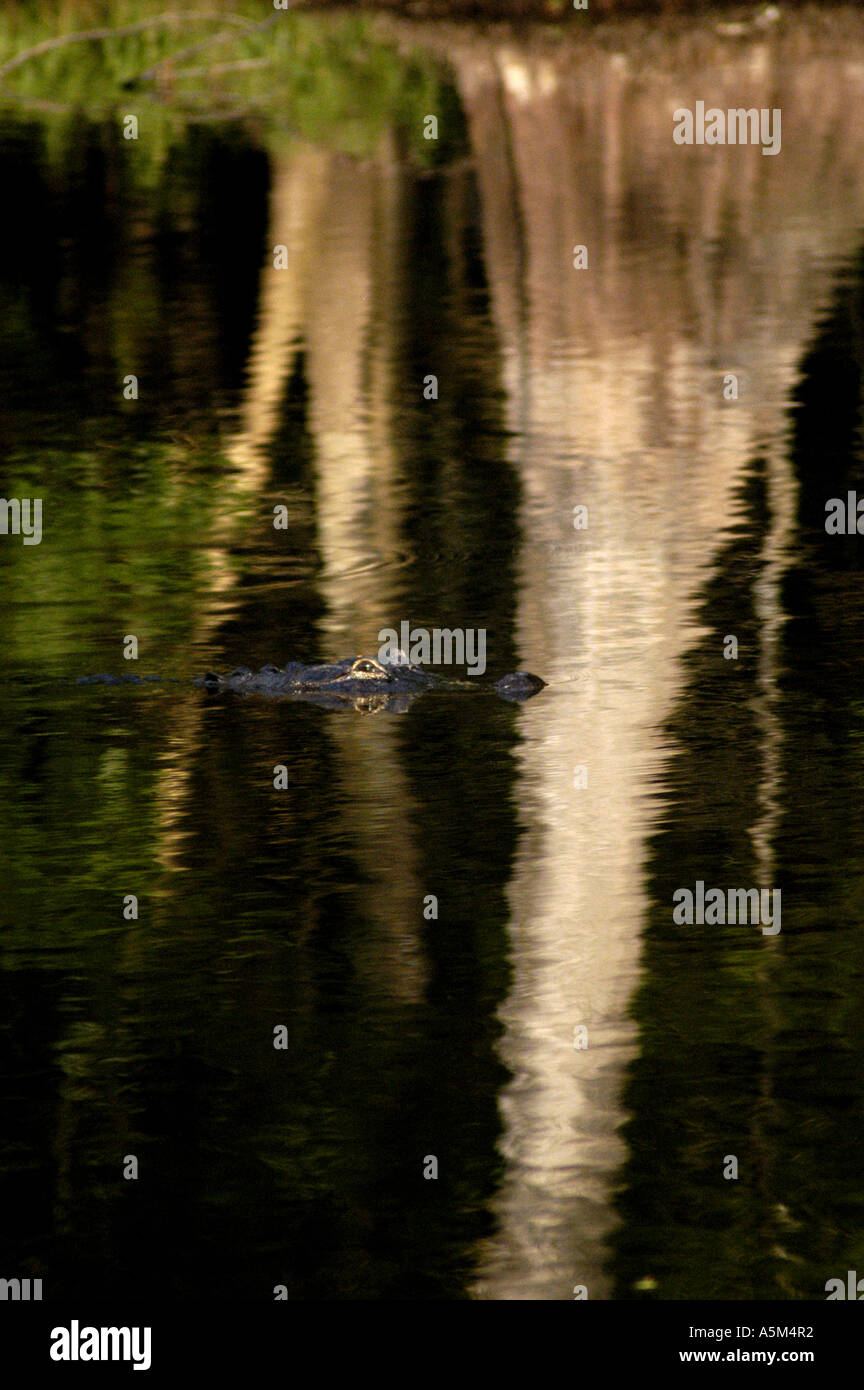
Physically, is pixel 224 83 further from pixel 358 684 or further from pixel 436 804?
pixel 436 804

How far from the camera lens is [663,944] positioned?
339 inches

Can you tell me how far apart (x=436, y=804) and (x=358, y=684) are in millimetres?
1544

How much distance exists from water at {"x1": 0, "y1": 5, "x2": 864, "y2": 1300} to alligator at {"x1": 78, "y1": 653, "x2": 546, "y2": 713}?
0.49ft

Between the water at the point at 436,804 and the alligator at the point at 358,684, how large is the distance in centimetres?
15

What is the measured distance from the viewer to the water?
274 inches

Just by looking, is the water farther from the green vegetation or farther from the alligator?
the green vegetation

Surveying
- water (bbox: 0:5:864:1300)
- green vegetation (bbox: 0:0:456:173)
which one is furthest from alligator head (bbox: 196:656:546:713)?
green vegetation (bbox: 0:0:456:173)

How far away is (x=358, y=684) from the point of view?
37.3 feet

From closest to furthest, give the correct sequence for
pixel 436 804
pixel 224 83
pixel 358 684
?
pixel 436 804 < pixel 358 684 < pixel 224 83

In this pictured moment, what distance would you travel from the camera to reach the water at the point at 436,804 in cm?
697

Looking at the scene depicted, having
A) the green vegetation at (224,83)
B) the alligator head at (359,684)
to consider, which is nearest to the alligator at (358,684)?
the alligator head at (359,684)

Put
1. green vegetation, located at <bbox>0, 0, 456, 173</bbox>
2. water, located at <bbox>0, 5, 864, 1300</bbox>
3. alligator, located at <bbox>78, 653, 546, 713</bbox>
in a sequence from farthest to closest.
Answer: green vegetation, located at <bbox>0, 0, 456, 173</bbox>
alligator, located at <bbox>78, 653, 546, 713</bbox>
water, located at <bbox>0, 5, 864, 1300</bbox>

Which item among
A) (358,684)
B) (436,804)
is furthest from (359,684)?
(436,804)

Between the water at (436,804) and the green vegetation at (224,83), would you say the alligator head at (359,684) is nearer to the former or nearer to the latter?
Answer: the water at (436,804)
